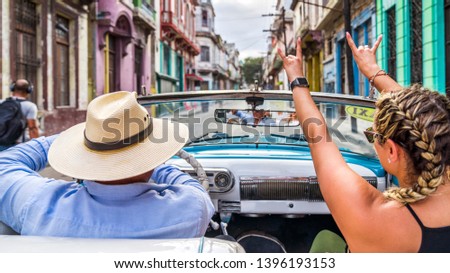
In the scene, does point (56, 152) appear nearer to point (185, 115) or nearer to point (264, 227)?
point (264, 227)

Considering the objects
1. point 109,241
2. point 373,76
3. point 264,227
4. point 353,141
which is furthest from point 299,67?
point 353,141

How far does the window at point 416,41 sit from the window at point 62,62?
8405 millimetres

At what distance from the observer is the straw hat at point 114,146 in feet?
4.84

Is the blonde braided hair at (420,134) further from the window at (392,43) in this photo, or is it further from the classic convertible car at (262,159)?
the window at (392,43)

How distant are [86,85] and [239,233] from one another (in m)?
11.8

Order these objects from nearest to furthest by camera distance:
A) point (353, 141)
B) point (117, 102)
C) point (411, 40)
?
point (117, 102), point (353, 141), point (411, 40)

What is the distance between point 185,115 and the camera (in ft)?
11.2

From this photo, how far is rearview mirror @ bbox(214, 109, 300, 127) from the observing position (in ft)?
10.6

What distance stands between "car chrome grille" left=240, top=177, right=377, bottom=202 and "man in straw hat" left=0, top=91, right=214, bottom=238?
41.7 inches

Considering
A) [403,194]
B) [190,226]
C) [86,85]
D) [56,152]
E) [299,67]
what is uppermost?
[86,85]

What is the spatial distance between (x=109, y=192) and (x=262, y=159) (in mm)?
1330

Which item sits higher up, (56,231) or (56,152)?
(56,152)

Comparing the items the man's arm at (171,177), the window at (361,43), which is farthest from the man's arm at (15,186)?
the window at (361,43)

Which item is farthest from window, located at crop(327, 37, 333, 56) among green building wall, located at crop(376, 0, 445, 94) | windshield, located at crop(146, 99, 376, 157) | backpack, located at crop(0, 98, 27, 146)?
windshield, located at crop(146, 99, 376, 157)
